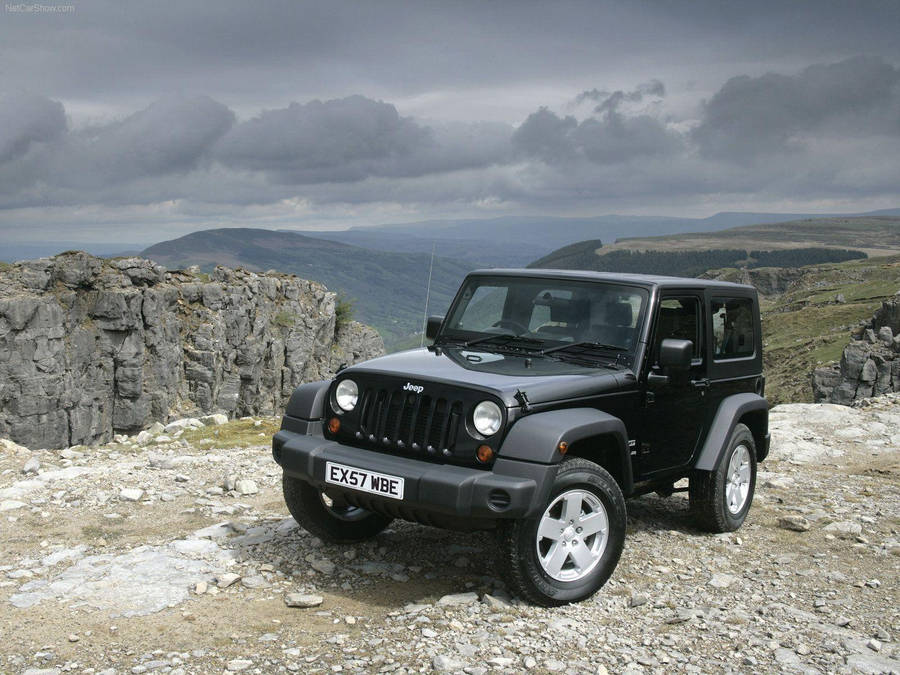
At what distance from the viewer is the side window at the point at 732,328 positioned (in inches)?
300

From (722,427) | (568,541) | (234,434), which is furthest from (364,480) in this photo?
(234,434)

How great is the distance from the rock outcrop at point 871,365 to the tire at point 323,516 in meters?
41.4

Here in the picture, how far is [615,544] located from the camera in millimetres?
5824

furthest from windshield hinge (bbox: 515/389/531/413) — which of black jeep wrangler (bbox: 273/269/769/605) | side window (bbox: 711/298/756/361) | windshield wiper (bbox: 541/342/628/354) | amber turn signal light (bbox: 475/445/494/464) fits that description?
side window (bbox: 711/298/756/361)

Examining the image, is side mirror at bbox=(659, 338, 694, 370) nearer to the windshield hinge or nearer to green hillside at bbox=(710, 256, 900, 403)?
the windshield hinge

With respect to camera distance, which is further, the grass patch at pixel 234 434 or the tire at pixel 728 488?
the grass patch at pixel 234 434

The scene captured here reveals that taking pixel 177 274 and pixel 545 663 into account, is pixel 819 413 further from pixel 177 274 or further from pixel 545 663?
pixel 177 274

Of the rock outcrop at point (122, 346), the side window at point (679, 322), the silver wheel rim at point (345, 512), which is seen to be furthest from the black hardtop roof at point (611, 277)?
the rock outcrop at point (122, 346)

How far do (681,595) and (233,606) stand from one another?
3.29 meters

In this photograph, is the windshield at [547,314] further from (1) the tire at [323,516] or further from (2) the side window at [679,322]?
(1) the tire at [323,516]

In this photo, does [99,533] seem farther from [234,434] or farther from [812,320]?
[812,320]

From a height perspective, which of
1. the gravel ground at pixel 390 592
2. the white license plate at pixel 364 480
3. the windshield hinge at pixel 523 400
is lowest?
the gravel ground at pixel 390 592

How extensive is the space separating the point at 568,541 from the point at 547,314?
208 centimetres

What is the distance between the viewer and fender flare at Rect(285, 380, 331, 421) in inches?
246
